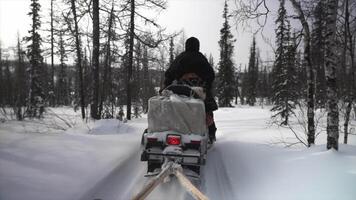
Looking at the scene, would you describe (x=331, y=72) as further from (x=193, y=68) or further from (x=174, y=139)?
(x=174, y=139)

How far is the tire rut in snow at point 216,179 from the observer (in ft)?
17.2

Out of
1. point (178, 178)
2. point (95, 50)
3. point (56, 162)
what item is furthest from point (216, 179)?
point (95, 50)

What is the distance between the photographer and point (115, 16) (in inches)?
615

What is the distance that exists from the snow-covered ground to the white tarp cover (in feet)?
3.14

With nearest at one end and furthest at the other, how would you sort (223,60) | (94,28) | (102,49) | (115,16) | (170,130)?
(170,130), (94,28), (115,16), (102,49), (223,60)

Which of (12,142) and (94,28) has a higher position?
(94,28)

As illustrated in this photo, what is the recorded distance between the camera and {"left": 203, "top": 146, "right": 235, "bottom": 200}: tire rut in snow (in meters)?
5.25

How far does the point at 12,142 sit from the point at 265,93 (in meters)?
72.9

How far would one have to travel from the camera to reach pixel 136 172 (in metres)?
6.32

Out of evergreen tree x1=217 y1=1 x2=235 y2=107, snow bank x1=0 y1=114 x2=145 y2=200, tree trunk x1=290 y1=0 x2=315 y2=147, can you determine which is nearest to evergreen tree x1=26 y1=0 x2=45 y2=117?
evergreen tree x1=217 y1=1 x2=235 y2=107

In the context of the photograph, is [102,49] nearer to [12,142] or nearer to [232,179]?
[12,142]

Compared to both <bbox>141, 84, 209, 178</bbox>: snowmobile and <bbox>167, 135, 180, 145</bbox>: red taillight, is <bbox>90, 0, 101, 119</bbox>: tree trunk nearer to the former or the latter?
<bbox>141, 84, 209, 178</bbox>: snowmobile

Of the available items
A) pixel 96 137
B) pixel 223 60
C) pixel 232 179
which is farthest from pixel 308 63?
pixel 223 60

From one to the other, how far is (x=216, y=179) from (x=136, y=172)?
1.54 metres
